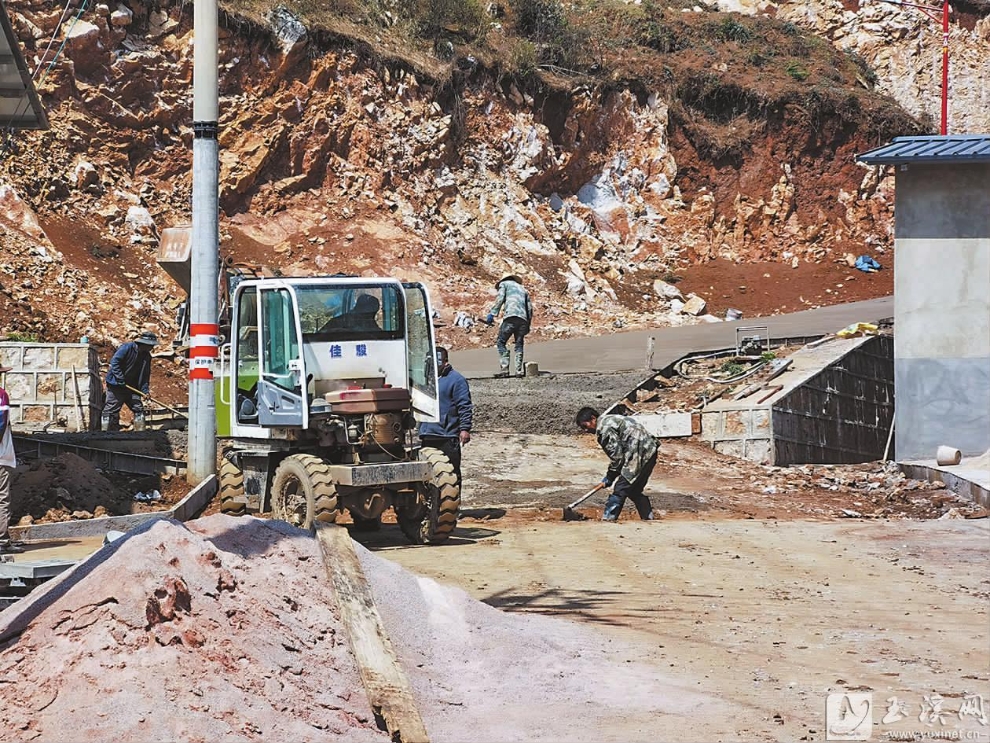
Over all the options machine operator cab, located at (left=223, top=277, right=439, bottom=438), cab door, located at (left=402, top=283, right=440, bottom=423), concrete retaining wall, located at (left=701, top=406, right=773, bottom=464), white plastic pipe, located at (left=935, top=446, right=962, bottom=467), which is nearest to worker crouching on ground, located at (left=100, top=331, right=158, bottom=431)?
machine operator cab, located at (left=223, top=277, right=439, bottom=438)

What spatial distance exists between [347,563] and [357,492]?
3.77m

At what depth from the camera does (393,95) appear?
108ft

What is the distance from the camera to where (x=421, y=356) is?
12.6m

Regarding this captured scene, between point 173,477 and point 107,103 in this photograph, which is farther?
point 107,103

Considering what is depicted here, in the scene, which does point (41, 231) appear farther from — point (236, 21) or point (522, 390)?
point (522, 390)

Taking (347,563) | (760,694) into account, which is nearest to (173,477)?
(347,563)

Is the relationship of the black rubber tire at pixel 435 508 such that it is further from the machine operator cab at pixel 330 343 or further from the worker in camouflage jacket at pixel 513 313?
the worker in camouflage jacket at pixel 513 313

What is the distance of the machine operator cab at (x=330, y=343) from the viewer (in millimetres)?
11969

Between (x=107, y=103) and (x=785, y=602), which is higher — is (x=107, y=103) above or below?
above

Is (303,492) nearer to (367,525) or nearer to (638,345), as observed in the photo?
(367,525)

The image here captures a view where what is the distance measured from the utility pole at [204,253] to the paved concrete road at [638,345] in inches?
325

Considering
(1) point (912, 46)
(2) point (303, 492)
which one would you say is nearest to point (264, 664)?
(2) point (303, 492)

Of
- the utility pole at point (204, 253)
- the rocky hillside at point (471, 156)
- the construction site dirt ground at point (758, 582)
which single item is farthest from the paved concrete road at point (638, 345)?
the utility pole at point (204, 253)

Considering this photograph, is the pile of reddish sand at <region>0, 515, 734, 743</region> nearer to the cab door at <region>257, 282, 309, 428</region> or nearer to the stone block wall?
the cab door at <region>257, 282, 309, 428</region>
